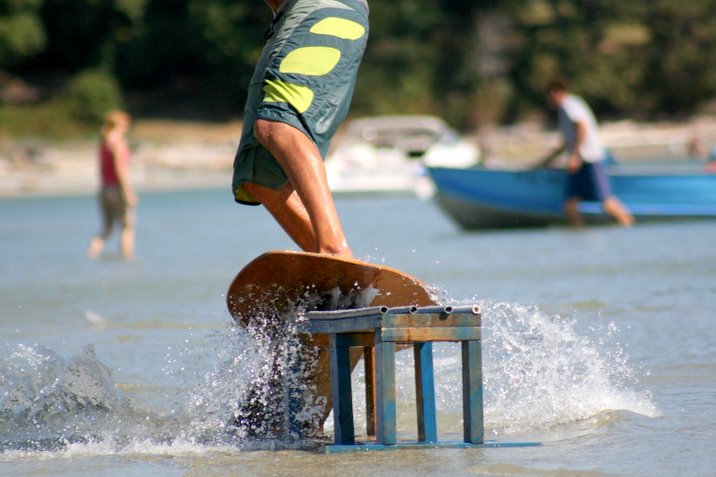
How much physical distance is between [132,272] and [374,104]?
1731 inches

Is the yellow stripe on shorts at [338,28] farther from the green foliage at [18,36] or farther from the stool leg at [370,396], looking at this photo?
the green foliage at [18,36]

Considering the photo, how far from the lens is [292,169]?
15.4 feet

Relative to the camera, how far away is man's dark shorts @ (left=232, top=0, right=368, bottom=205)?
15.6 ft

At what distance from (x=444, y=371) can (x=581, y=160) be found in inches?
407

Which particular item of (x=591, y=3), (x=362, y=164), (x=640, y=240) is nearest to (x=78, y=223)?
(x=362, y=164)

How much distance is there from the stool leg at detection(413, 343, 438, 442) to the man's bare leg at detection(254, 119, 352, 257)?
0.48 metres

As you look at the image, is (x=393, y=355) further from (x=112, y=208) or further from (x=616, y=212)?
(x=112, y=208)

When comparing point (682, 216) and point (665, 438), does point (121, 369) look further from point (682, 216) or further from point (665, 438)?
point (682, 216)

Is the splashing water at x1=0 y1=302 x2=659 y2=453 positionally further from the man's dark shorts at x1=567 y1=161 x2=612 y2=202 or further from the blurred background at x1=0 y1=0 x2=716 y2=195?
the blurred background at x1=0 y1=0 x2=716 y2=195

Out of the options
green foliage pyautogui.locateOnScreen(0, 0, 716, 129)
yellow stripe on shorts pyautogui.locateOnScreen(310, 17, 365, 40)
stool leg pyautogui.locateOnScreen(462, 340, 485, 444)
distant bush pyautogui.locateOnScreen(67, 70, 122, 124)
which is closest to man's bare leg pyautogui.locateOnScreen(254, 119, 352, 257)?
yellow stripe on shorts pyautogui.locateOnScreen(310, 17, 365, 40)

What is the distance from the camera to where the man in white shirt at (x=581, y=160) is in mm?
15797

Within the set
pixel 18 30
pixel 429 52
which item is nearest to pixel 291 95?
pixel 18 30

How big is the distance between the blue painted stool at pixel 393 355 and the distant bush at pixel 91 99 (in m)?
54.4

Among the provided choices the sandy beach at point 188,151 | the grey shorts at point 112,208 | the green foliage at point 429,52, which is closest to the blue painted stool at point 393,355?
the grey shorts at point 112,208
